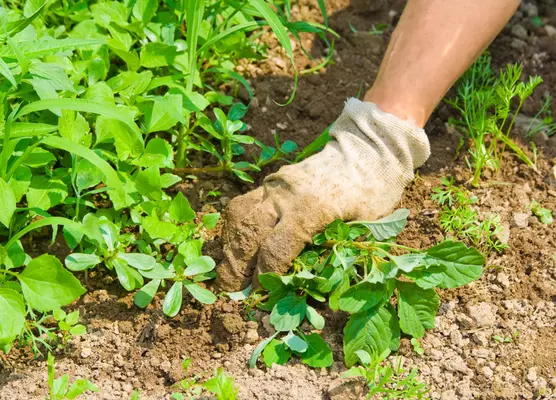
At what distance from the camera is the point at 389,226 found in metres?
2.24

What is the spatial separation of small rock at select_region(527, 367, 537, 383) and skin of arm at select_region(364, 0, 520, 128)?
0.76 meters

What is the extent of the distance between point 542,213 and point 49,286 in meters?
1.51

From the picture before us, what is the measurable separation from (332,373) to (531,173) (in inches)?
40.9

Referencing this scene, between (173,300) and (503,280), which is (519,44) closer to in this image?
(503,280)

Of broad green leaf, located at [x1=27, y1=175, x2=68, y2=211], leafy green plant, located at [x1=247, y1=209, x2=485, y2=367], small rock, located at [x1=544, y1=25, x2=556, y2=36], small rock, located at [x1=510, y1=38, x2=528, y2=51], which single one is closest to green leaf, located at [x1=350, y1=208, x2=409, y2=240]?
leafy green plant, located at [x1=247, y1=209, x2=485, y2=367]

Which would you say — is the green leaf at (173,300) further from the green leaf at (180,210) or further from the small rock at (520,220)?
the small rock at (520,220)

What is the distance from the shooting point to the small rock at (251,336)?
2.20 meters

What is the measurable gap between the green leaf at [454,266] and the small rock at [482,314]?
0.52 feet

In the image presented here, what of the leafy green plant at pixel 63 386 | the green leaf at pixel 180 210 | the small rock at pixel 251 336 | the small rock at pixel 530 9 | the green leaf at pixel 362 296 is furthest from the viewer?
the small rock at pixel 530 9

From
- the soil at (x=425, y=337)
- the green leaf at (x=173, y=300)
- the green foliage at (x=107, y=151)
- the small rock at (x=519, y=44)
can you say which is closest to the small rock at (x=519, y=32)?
the small rock at (x=519, y=44)

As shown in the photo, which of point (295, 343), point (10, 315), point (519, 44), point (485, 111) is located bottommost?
point (10, 315)

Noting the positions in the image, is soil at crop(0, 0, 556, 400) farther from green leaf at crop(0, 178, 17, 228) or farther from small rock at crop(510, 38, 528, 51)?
small rock at crop(510, 38, 528, 51)

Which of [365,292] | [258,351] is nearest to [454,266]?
[365,292]

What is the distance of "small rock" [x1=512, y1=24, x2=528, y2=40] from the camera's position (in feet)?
10.4
